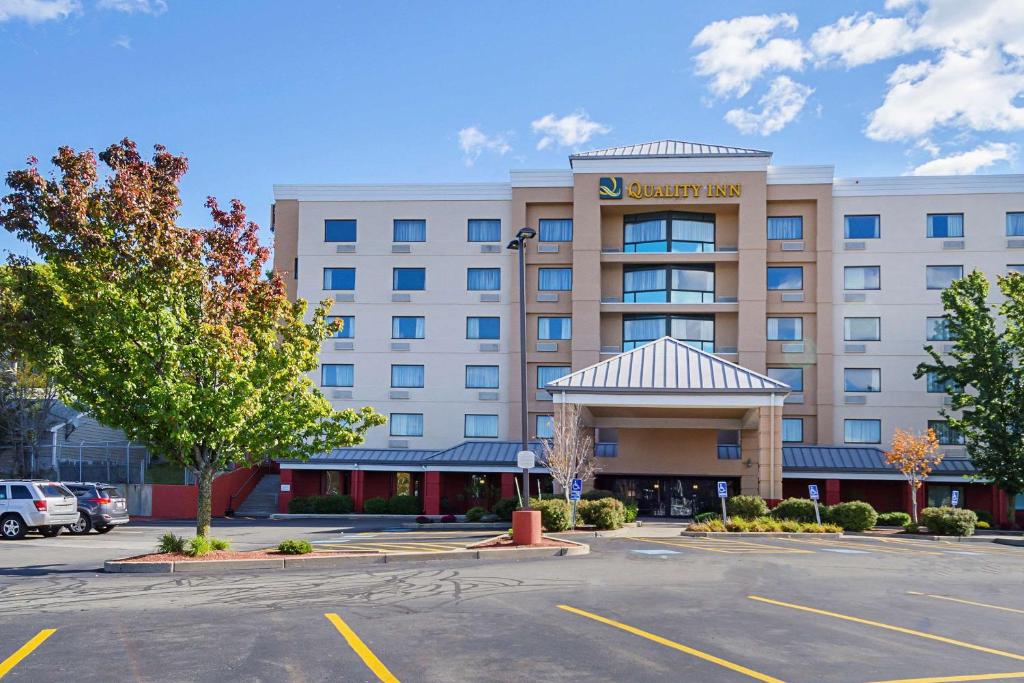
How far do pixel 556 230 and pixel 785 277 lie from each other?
1124 centimetres

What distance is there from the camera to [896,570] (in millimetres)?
19500

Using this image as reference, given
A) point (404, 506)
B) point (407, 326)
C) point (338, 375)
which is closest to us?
point (404, 506)

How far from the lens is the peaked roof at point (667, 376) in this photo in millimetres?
33812

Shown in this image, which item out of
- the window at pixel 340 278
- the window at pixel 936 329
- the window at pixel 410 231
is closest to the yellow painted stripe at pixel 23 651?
the window at pixel 340 278

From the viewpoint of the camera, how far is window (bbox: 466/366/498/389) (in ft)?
151

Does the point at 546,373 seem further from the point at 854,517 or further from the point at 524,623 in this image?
the point at 524,623

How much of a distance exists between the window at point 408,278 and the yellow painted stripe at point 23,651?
1410 inches

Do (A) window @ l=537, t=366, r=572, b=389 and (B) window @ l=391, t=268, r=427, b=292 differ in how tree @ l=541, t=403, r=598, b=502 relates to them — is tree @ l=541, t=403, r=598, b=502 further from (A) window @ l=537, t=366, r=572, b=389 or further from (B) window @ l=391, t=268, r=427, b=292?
(B) window @ l=391, t=268, r=427, b=292

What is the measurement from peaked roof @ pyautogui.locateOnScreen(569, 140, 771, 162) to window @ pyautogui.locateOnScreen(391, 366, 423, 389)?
42.1ft

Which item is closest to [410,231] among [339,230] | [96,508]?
[339,230]

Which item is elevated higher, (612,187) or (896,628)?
(612,187)

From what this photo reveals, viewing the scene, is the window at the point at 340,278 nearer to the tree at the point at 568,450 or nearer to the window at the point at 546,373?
the window at the point at 546,373

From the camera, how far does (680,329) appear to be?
1762 inches

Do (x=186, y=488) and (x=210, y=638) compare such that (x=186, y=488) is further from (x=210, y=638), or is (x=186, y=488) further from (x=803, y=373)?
(x=210, y=638)
